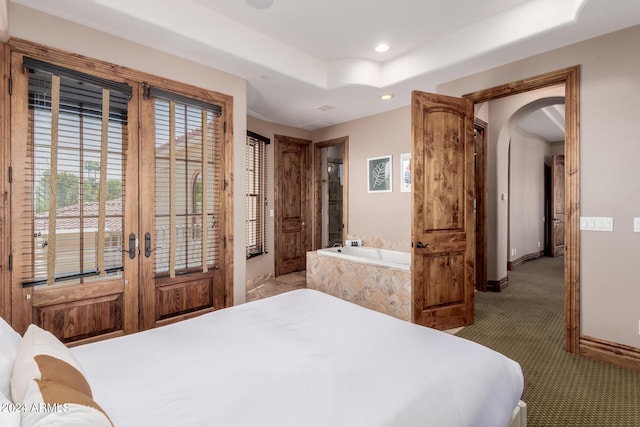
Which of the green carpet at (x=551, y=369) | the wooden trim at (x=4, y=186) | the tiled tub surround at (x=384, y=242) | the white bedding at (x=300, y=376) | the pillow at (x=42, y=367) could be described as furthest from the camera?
the tiled tub surround at (x=384, y=242)

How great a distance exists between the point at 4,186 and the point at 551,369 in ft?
13.9

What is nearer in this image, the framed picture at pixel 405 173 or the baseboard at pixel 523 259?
the framed picture at pixel 405 173

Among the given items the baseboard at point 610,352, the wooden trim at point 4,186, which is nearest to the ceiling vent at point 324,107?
the wooden trim at point 4,186

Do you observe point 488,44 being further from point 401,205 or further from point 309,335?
point 309,335

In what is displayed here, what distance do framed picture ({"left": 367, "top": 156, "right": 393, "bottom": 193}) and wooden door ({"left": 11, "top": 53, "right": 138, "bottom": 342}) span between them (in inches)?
134

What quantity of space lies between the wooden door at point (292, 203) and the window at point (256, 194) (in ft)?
0.97

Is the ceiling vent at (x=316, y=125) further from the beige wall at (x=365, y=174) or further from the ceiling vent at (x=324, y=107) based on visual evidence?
the ceiling vent at (x=324, y=107)

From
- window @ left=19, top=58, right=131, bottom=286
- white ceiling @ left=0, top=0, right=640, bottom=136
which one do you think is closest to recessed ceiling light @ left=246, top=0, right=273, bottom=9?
white ceiling @ left=0, top=0, right=640, bottom=136

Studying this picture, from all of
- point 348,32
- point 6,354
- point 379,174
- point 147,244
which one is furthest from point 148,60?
point 379,174

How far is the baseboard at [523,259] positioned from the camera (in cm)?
597

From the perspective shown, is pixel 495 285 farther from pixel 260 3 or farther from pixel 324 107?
pixel 260 3

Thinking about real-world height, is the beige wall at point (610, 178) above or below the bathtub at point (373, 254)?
above

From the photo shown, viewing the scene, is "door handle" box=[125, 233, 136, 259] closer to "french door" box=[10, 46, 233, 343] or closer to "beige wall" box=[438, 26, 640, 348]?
"french door" box=[10, 46, 233, 343]

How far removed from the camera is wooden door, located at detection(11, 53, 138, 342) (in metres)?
2.21
